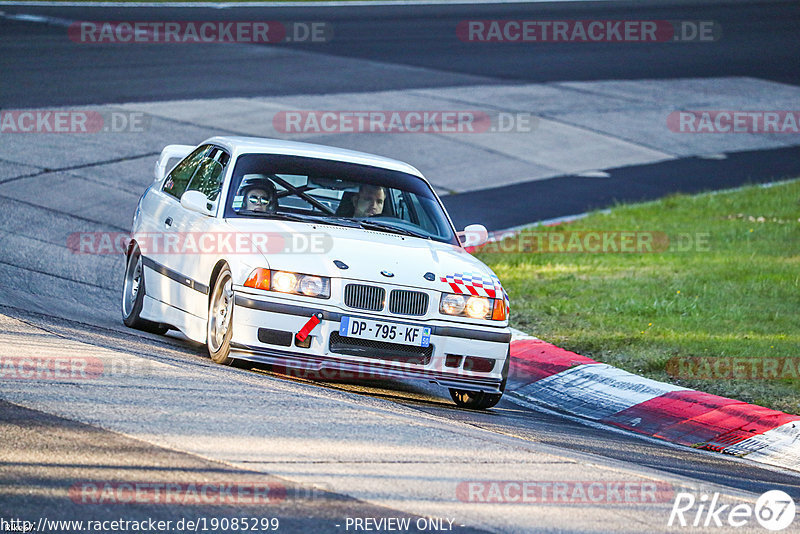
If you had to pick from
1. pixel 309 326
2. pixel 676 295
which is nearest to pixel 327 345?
pixel 309 326

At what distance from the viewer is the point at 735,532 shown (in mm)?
5488

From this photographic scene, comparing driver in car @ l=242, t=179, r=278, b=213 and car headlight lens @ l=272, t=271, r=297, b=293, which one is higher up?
driver in car @ l=242, t=179, r=278, b=213

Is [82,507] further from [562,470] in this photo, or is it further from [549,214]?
[549,214]

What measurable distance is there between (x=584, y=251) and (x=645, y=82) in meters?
14.0

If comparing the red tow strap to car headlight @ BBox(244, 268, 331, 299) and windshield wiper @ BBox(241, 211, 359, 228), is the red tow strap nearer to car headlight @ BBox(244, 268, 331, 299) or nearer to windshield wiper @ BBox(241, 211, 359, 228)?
car headlight @ BBox(244, 268, 331, 299)

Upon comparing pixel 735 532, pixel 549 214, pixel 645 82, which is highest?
pixel 645 82

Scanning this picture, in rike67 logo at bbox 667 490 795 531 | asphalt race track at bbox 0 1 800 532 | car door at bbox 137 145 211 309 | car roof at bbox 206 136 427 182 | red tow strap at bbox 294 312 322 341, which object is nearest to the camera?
asphalt race track at bbox 0 1 800 532

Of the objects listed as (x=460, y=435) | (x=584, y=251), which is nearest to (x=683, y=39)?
(x=584, y=251)

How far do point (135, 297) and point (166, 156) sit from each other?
152 cm

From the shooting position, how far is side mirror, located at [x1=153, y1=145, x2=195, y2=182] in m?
10.2

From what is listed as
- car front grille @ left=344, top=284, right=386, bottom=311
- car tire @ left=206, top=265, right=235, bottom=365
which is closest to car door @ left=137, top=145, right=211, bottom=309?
car tire @ left=206, top=265, right=235, bottom=365

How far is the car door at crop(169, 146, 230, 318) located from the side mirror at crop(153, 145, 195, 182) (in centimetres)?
96

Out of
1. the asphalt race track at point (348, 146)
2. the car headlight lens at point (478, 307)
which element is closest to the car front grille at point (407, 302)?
the car headlight lens at point (478, 307)

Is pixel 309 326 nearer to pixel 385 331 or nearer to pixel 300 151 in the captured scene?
pixel 385 331
